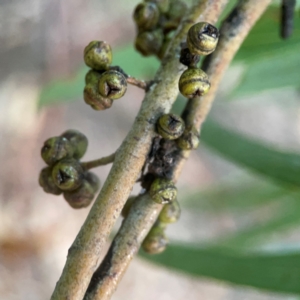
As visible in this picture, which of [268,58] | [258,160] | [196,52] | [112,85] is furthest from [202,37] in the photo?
[268,58]

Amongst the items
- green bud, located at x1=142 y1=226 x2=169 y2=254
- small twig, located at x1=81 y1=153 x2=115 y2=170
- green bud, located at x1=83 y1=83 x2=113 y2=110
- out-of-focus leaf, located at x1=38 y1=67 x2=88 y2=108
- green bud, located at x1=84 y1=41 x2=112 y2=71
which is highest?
out-of-focus leaf, located at x1=38 y1=67 x2=88 y2=108

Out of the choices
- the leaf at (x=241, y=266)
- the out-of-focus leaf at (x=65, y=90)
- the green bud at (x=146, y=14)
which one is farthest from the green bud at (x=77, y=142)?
the out-of-focus leaf at (x=65, y=90)

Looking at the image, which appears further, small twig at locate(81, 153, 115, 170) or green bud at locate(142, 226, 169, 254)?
green bud at locate(142, 226, 169, 254)

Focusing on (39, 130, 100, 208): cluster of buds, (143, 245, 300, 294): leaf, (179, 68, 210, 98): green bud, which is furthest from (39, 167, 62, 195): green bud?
(143, 245, 300, 294): leaf

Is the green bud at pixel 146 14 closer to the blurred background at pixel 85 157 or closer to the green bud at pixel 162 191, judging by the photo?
the green bud at pixel 162 191

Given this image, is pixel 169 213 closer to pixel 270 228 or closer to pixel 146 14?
pixel 146 14

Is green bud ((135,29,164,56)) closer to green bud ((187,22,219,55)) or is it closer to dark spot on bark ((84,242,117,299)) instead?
green bud ((187,22,219,55))

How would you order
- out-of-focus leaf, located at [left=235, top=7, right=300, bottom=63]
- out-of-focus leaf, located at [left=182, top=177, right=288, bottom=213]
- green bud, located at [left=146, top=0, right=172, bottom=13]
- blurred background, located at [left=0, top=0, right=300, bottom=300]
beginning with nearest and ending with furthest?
green bud, located at [left=146, top=0, right=172, bottom=13] → out-of-focus leaf, located at [left=235, top=7, right=300, bottom=63] → out-of-focus leaf, located at [left=182, top=177, right=288, bottom=213] → blurred background, located at [left=0, top=0, right=300, bottom=300]

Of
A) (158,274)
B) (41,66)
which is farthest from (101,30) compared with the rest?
(158,274)
